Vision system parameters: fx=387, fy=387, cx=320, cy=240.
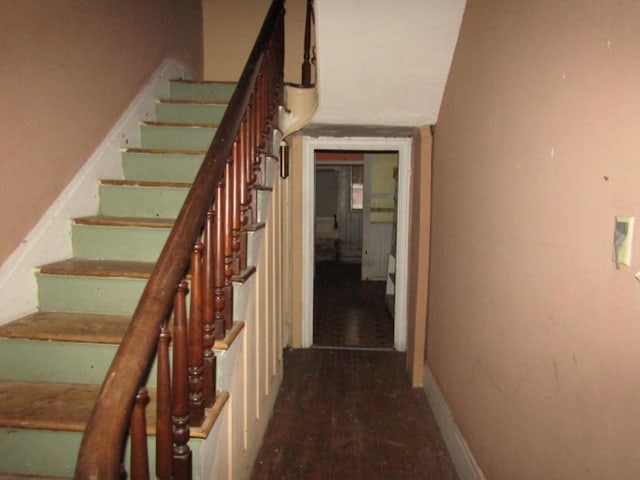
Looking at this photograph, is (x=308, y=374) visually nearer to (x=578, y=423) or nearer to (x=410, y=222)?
(x=410, y=222)

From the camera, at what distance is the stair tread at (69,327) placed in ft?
4.72

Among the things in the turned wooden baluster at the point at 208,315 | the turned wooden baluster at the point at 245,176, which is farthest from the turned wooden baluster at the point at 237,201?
the turned wooden baluster at the point at 208,315

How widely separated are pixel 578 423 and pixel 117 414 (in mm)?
1184

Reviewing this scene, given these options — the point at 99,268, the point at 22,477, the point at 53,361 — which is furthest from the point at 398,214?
the point at 22,477

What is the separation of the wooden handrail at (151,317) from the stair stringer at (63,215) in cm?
93

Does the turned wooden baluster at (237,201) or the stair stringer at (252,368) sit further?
the turned wooden baluster at (237,201)

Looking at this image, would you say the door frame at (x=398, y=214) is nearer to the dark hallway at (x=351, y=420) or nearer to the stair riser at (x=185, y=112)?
the dark hallway at (x=351, y=420)

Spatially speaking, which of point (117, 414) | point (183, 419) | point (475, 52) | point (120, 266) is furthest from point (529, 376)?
point (120, 266)

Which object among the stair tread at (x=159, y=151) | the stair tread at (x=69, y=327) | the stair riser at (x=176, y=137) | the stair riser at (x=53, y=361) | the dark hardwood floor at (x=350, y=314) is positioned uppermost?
the stair riser at (x=176, y=137)

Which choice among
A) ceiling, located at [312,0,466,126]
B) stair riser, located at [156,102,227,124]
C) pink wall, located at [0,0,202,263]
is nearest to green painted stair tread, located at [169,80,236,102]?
stair riser, located at [156,102,227,124]

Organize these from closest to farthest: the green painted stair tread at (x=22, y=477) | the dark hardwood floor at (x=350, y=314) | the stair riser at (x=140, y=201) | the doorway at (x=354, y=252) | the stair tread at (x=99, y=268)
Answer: the green painted stair tread at (x=22, y=477) → the stair tread at (x=99, y=268) → the stair riser at (x=140, y=201) → the dark hardwood floor at (x=350, y=314) → the doorway at (x=354, y=252)

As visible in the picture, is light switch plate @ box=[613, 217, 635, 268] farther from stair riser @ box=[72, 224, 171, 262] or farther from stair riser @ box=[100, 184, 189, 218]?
stair riser @ box=[100, 184, 189, 218]

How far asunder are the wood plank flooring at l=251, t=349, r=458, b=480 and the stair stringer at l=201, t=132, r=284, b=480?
0.49 feet

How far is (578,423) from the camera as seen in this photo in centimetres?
109
